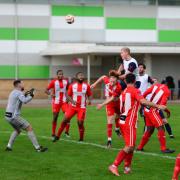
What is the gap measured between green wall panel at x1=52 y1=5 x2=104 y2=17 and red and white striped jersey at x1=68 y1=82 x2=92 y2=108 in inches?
1273

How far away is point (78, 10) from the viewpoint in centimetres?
5219

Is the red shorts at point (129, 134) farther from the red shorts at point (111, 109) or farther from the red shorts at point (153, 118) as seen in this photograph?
the red shorts at point (111, 109)

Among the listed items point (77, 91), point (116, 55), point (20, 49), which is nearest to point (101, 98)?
point (116, 55)

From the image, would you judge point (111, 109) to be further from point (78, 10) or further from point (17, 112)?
point (78, 10)

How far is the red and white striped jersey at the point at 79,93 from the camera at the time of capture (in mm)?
19859

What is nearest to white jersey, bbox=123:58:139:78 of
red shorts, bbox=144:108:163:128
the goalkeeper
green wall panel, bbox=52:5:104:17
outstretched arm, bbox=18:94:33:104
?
red shorts, bbox=144:108:163:128

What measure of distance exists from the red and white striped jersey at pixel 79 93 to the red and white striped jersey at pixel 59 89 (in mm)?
1642

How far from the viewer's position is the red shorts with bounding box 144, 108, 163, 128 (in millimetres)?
16672

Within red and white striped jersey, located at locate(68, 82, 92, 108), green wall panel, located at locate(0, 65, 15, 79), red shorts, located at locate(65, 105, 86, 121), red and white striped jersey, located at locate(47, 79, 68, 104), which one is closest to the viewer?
red shorts, located at locate(65, 105, 86, 121)

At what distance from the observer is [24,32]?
51.2m

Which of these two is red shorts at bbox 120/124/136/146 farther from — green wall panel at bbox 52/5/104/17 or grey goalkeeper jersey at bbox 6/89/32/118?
green wall panel at bbox 52/5/104/17

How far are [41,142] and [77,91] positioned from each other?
195 centimetres

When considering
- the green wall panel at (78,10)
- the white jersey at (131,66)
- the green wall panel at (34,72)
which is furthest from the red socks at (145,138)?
the green wall panel at (78,10)

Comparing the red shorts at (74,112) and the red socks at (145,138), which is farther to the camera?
the red shorts at (74,112)
